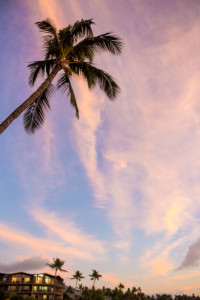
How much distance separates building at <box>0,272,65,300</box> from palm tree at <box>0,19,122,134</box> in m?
60.8

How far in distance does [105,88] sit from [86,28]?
2770 mm

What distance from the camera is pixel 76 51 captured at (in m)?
10.6

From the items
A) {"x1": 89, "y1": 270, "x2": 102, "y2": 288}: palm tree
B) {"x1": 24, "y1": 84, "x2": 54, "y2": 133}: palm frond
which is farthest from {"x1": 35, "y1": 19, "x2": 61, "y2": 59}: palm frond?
{"x1": 89, "y1": 270, "x2": 102, "y2": 288}: palm tree

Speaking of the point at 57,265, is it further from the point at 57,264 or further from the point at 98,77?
the point at 98,77

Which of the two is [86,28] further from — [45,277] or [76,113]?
[45,277]

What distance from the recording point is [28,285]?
58.2 meters

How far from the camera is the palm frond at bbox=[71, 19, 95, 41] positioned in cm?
983

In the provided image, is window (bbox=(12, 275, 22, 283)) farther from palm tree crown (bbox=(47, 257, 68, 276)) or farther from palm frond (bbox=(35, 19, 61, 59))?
palm frond (bbox=(35, 19, 61, 59))

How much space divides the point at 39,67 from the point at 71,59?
1693 millimetres

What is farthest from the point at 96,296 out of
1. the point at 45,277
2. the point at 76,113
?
the point at 76,113

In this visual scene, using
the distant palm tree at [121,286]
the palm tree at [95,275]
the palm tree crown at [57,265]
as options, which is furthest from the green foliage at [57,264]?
the distant palm tree at [121,286]

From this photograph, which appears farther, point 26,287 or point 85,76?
point 26,287

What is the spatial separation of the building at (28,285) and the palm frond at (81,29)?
63463mm

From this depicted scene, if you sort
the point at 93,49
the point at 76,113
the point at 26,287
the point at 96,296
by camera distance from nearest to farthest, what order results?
1. the point at 93,49
2. the point at 76,113
3. the point at 26,287
4. the point at 96,296
